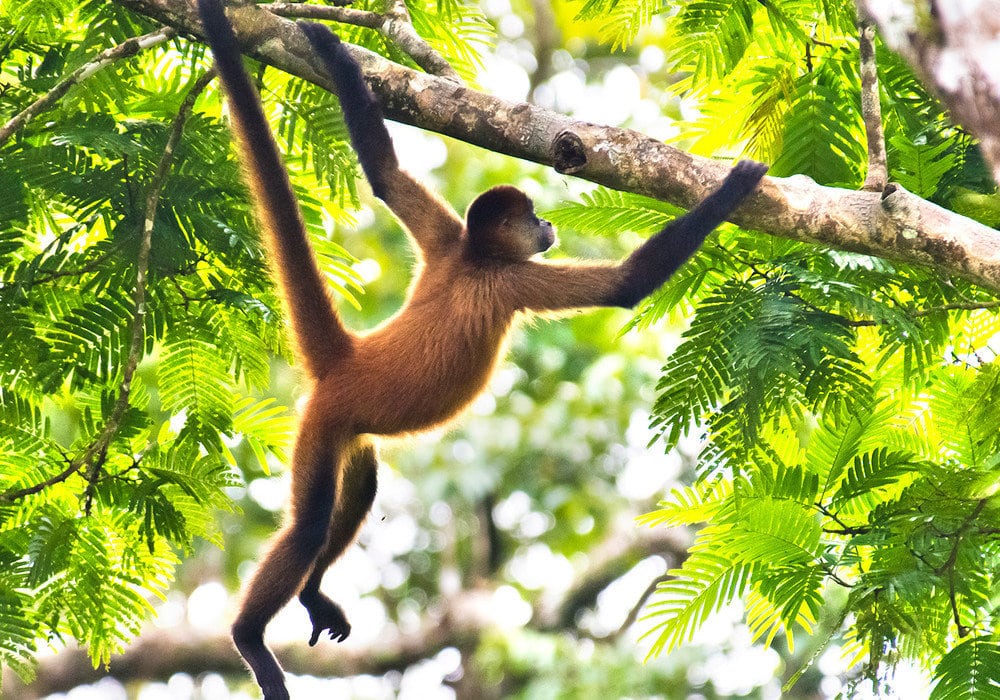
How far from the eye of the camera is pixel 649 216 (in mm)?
4195

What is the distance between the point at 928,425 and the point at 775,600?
125 cm

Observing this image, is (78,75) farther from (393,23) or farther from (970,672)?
(970,672)

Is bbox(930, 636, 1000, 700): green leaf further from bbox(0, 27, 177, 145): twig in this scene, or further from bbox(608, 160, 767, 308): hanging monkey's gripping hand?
bbox(0, 27, 177, 145): twig

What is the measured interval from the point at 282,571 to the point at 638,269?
6.30ft

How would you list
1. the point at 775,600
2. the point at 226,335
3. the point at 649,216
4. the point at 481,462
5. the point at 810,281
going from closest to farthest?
the point at 810,281 < the point at 775,600 < the point at 226,335 < the point at 649,216 < the point at 481,462

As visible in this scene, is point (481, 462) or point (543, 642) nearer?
point (543, 642)

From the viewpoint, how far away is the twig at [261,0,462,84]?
4066 mm

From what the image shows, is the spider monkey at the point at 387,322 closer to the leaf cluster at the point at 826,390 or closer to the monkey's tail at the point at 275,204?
the monkey's tail at the point at 275,204

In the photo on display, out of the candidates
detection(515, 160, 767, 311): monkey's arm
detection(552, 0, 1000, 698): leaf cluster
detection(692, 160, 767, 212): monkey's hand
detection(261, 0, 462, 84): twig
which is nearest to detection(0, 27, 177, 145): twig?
detection(261, 0, 462, 84): twig

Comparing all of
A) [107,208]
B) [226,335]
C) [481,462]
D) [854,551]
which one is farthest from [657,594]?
[481,462]

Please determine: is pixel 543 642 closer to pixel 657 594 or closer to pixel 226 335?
pixel 657 594

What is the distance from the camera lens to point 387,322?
15.8 feet

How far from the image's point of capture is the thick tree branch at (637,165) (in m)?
3.35

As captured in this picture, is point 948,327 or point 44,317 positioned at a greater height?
point 44,317
